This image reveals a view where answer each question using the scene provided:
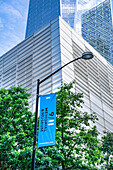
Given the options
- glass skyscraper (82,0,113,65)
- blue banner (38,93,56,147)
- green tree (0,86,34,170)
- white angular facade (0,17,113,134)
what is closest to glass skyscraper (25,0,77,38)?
glass skyscraper (82,0,113,65)

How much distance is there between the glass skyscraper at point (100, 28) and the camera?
90312mm

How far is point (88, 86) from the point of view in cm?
3466

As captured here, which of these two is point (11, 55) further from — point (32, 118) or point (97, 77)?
point (32, 118)

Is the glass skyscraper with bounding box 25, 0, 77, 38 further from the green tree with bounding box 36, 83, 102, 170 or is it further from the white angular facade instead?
the green tree with bounding box 36, 83, 102, 170

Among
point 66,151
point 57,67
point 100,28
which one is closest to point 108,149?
point 66,151

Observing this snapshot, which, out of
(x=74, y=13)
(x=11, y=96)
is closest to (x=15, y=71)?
(x=11, y=96)

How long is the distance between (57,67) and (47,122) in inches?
794

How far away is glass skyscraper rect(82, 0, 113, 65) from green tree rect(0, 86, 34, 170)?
71703 mm

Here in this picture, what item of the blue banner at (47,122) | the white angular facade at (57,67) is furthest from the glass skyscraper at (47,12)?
the blue banner at (47,122)

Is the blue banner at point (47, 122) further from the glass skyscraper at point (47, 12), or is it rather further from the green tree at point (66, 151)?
the glass skyscraper at point (47, 12)

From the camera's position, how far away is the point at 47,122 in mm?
10648

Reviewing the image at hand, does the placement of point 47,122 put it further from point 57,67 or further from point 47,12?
point 47,12

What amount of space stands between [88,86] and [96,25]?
70.2 metres

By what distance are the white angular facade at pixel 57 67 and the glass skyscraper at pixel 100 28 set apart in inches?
1989
